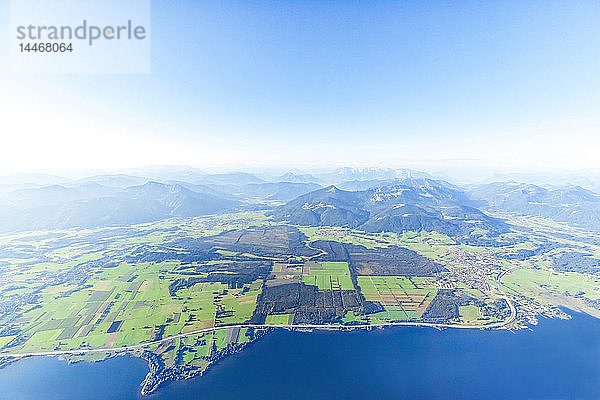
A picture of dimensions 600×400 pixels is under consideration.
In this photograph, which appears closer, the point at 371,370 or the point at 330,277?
the point at 371,370

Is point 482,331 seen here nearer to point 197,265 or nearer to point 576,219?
point 197,265

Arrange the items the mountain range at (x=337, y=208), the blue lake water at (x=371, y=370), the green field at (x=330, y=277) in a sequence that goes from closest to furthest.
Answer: the blue lake water at (x=371, y=370) → the green field at (x=330, y=277) → the mountain range at (x=337, y=208)

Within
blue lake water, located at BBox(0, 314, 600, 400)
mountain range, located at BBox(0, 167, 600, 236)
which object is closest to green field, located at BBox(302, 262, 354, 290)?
blue lake water, located at BBox(0, 314, 600, 400)

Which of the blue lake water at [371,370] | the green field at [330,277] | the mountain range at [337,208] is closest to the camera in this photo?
the blue lake water at [371,370]

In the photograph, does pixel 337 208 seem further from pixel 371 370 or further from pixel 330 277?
pixel 371 370

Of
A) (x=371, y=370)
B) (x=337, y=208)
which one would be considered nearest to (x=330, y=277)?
(x=371, y=370)

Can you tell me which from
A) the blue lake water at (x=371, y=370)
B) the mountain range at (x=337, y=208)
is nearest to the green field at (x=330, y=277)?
the blue lake water at (x=371, y=370)

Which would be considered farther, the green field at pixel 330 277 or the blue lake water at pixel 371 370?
the green field at pixel 330 277

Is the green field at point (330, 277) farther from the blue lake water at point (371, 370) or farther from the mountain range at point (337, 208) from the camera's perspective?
the mountain range at point (337, 208)
